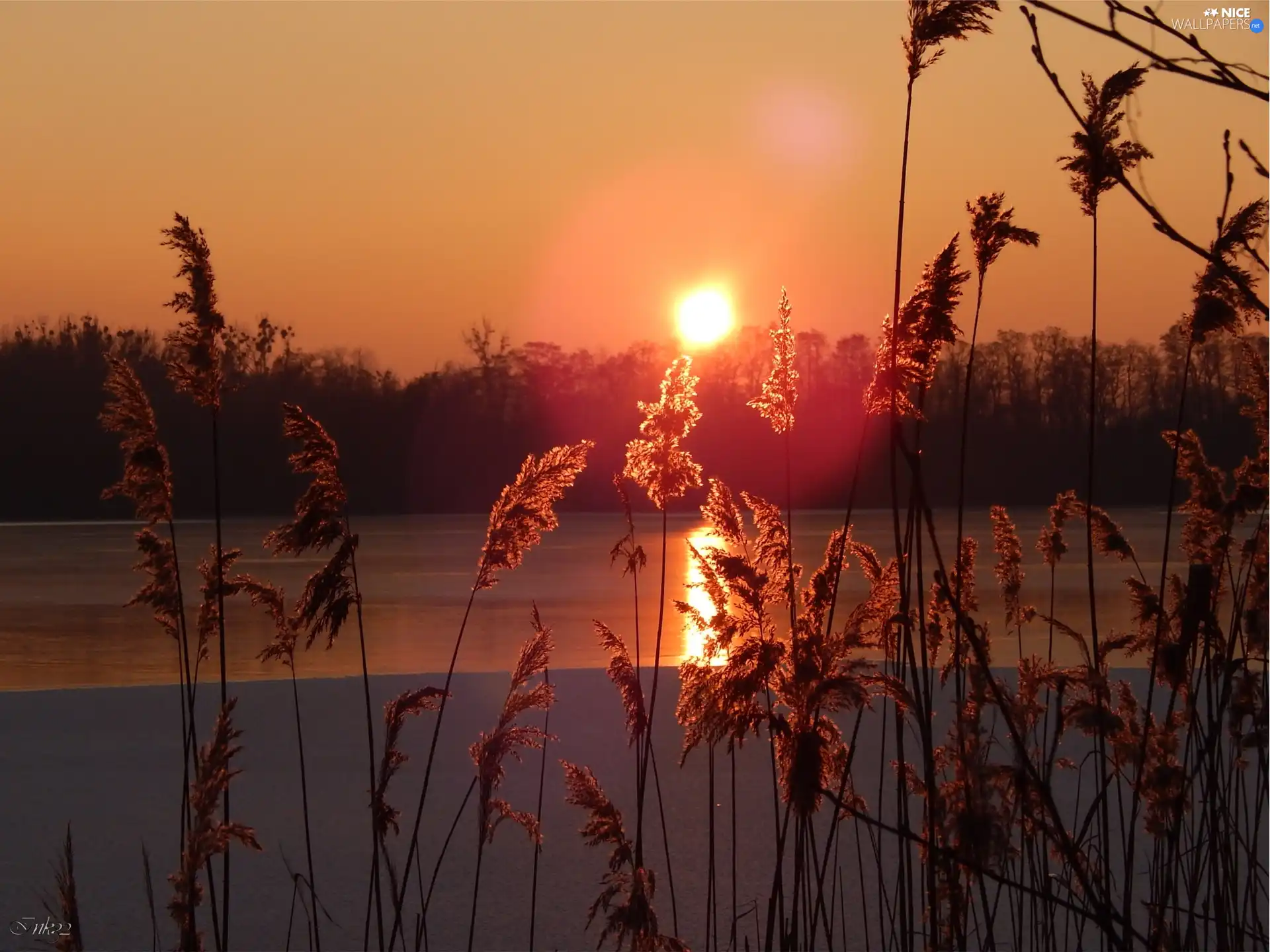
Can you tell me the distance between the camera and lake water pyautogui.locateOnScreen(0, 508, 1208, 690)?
1038cm

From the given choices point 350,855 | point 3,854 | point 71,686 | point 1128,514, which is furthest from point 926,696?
point 1128,514

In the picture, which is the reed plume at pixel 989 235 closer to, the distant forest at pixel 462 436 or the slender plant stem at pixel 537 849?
the slender plant stem at pixel 537 849

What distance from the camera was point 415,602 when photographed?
50.1 feet

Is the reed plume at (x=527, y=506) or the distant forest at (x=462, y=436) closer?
the reed plume at (x=527, y=506)

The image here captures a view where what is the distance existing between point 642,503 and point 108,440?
710 inches

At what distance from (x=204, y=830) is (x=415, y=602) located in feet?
44.6

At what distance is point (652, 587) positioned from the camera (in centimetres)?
1702

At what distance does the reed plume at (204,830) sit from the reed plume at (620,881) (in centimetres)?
59

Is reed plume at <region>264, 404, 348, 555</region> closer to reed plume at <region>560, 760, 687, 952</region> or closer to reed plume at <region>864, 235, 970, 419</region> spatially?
reed plume at <region>560, 760, 687, 952</region>

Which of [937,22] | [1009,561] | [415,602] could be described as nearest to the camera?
[937,22]

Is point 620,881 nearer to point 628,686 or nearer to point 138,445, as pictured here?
point 628,686

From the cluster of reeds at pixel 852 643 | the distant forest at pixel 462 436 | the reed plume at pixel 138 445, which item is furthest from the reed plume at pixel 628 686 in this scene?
the distant forest at pixel 462 436

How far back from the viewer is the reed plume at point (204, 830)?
6.04 ft

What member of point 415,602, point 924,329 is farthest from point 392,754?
point 415,602
